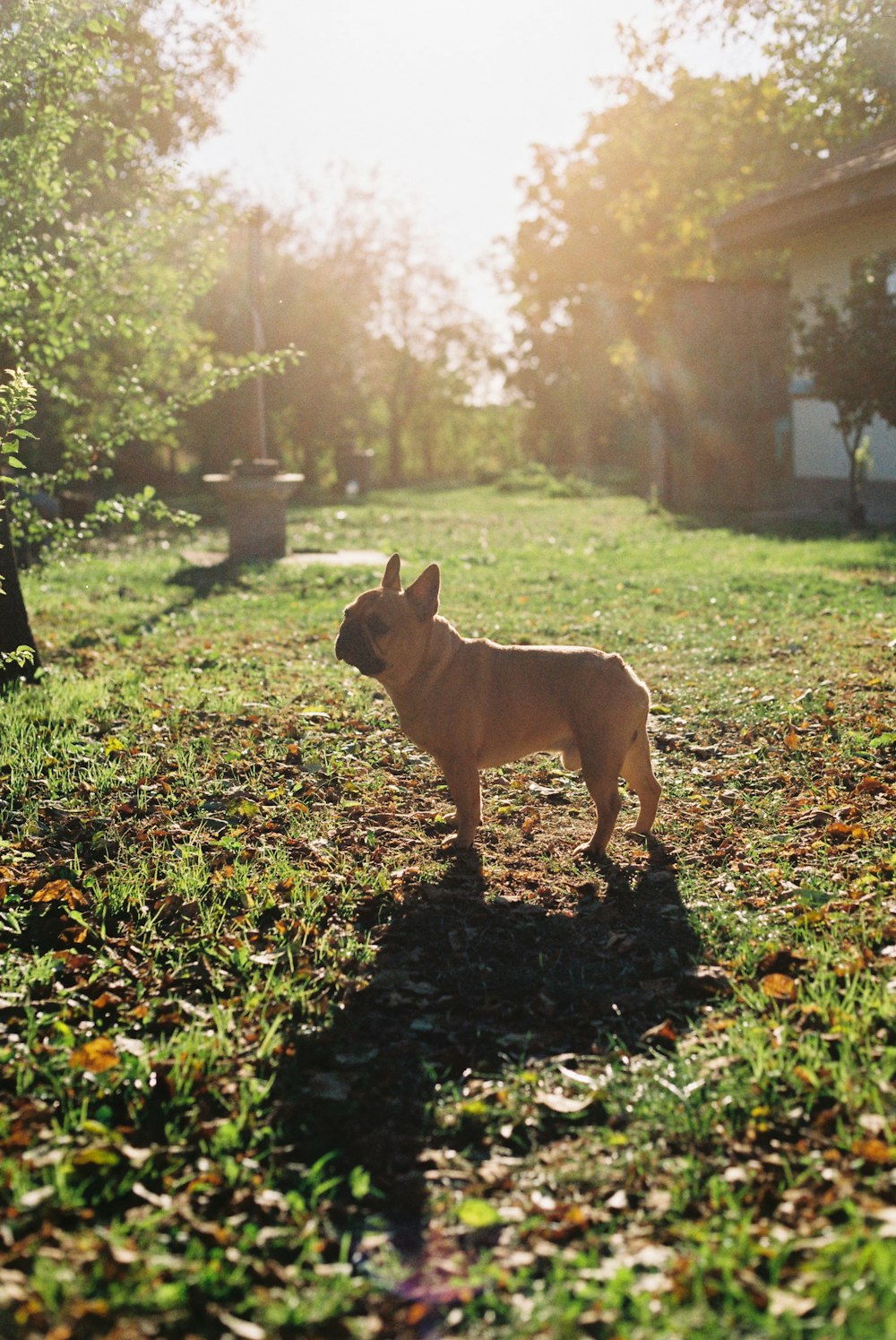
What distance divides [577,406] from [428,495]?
14.9 metres

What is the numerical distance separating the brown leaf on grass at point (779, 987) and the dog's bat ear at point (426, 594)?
195cm

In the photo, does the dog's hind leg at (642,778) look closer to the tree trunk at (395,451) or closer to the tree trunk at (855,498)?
the tree trunk at (855,498)

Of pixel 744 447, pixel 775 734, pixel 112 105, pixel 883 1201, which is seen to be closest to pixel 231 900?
pixel 883 1201

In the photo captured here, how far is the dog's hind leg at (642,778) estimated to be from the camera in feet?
15.9

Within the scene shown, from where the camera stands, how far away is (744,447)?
2341 cm

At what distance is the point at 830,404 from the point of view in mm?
19203

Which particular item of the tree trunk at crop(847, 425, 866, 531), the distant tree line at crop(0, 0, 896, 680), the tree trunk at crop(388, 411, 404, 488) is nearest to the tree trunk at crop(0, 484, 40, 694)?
the distant tree line at crop(0, 0, 896, 680)

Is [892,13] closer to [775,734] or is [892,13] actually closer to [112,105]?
[112,105]

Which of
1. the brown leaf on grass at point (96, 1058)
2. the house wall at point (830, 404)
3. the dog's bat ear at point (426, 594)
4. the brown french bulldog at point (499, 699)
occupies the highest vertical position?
the house wall at point (830, 404)

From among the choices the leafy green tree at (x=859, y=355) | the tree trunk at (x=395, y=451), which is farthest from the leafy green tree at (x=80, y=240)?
the tree trunk at (x=395, y=451)

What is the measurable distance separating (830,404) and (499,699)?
16.7m

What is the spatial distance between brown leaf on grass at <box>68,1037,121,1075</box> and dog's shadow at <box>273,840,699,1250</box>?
52cm

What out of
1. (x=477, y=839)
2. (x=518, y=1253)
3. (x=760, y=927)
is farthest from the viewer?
(x=477, y=839)

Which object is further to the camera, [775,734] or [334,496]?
[334,496]
